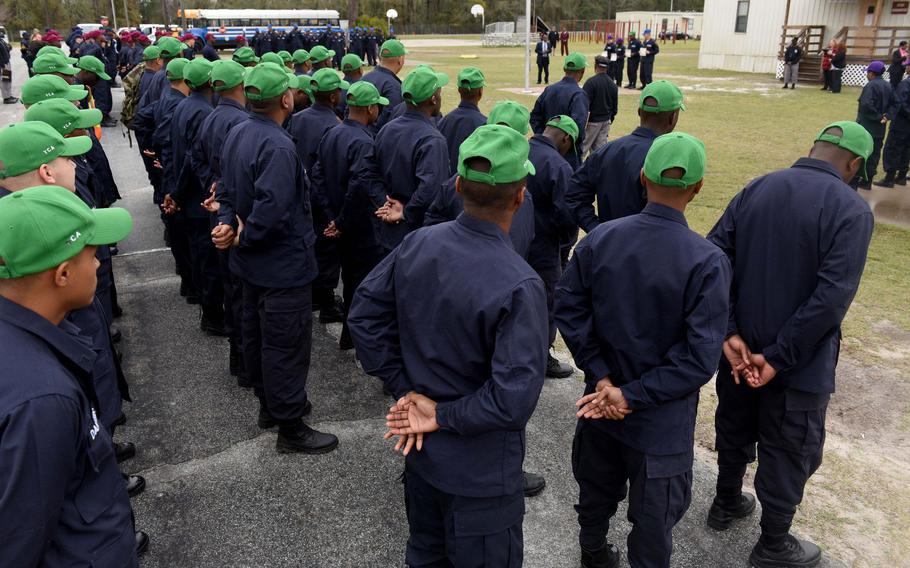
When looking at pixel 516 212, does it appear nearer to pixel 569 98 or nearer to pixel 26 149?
pixel 26 149

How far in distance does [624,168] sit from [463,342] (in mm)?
2645

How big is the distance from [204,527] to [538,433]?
219 centimetres

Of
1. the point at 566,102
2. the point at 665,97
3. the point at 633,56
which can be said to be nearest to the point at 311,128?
the point at 665,97

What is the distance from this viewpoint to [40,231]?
1.86 m

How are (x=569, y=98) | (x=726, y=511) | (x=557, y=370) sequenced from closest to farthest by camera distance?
(x=726, y=511), (x=557, y=370), (x=569, y=98)

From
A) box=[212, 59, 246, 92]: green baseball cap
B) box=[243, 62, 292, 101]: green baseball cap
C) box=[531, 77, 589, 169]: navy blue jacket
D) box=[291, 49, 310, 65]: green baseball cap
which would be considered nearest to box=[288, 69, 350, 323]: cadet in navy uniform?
box=[212, 59, 246, 92]: green baseball cap

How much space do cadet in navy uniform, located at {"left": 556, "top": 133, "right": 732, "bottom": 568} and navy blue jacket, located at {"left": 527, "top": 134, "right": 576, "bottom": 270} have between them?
1885 millimetres

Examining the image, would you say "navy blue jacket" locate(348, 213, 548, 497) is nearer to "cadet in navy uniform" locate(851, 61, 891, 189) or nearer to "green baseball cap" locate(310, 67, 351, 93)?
Result: "green baseball cap" locate(310, 67, 351, 93)

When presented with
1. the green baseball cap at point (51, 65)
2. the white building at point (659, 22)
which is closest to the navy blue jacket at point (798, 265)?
the green baseball cap at point (51, 65)

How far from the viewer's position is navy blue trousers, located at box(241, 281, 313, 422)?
4.30 m

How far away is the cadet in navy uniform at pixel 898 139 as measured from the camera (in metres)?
10.8

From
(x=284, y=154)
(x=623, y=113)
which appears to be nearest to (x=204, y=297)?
(x=284, y=154)

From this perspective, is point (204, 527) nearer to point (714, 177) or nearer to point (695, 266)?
point (695, 266)

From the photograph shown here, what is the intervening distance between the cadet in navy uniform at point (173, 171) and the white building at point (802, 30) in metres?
26.3
